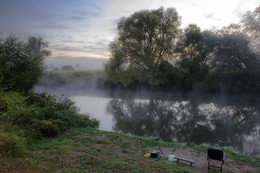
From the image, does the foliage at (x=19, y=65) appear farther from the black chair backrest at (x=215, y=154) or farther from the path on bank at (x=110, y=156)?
the black chair backrest at (x=215, y=154)

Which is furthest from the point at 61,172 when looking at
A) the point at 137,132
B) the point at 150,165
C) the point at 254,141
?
the point at 254,141

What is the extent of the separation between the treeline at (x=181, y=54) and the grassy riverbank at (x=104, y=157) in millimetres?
21223

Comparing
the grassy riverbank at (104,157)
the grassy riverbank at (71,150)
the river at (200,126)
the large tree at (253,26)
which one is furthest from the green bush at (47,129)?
the large tree at (253,26)

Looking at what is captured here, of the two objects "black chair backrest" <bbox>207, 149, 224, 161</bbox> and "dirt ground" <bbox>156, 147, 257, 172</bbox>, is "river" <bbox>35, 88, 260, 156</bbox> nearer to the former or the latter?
"dirt ground" <bbox>156, 147, 257, 172</bbox>

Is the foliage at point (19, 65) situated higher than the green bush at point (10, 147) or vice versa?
the foliage at point (19, 65)

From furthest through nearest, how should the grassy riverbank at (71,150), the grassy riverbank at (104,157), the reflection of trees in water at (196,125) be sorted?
the reflection of trees in water at (196,125), the grassy riverbank at (71,150), the grassy riverbank at (104,157)

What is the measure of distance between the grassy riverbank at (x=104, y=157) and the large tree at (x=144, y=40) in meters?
21.3

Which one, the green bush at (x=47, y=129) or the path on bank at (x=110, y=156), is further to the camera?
the green bush at (x=47, y=129)

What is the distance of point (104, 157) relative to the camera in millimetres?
6434

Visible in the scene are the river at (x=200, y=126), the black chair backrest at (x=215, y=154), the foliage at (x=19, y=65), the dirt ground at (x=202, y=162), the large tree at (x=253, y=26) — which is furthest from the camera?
the large tree at (x=253, y=26)

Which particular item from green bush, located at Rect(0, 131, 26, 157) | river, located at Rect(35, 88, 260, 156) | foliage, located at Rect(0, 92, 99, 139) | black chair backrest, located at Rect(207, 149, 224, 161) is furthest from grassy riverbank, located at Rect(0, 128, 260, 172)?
river, located at Rect(35, 88, 260, 156)

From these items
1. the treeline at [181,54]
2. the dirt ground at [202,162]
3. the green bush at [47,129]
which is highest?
the treeline at [181,54]

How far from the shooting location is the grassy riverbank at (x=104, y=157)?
5.22 m

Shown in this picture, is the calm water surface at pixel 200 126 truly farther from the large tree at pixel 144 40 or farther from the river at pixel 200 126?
the large tree at pixel 144 40
